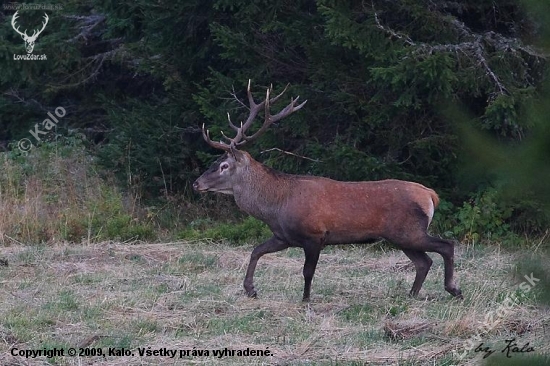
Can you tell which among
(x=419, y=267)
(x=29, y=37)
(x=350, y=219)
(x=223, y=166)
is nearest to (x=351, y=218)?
(x=350, y=219)

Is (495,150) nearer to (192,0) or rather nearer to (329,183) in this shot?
(329,183)

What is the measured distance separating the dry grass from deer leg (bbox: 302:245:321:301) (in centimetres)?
13

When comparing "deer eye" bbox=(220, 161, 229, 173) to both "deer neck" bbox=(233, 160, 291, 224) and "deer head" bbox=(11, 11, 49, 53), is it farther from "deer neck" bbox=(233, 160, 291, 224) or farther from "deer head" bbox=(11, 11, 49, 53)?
"deer head" bbox=(11, 11, 49, 53)

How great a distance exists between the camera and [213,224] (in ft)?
44.5

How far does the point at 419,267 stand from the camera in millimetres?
8930

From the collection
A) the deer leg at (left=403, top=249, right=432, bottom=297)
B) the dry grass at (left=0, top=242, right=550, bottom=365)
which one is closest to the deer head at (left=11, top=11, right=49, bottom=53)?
the dry grass at (left=0, top=242, right=550, bottom=365)

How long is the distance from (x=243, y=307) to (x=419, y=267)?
1744 mm

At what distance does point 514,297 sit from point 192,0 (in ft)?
24.1

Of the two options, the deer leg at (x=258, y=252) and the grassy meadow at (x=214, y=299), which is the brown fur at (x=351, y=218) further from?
the grassy meadow at (x=214, y=299)

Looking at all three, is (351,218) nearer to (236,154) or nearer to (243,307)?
(243,307)

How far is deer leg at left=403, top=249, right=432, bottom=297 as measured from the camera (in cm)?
883

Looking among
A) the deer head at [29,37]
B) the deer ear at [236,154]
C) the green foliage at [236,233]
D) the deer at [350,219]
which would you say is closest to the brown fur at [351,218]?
the deer at [350,219]

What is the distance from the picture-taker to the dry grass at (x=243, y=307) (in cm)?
677

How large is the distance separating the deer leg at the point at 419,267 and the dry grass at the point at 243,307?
13 cm
